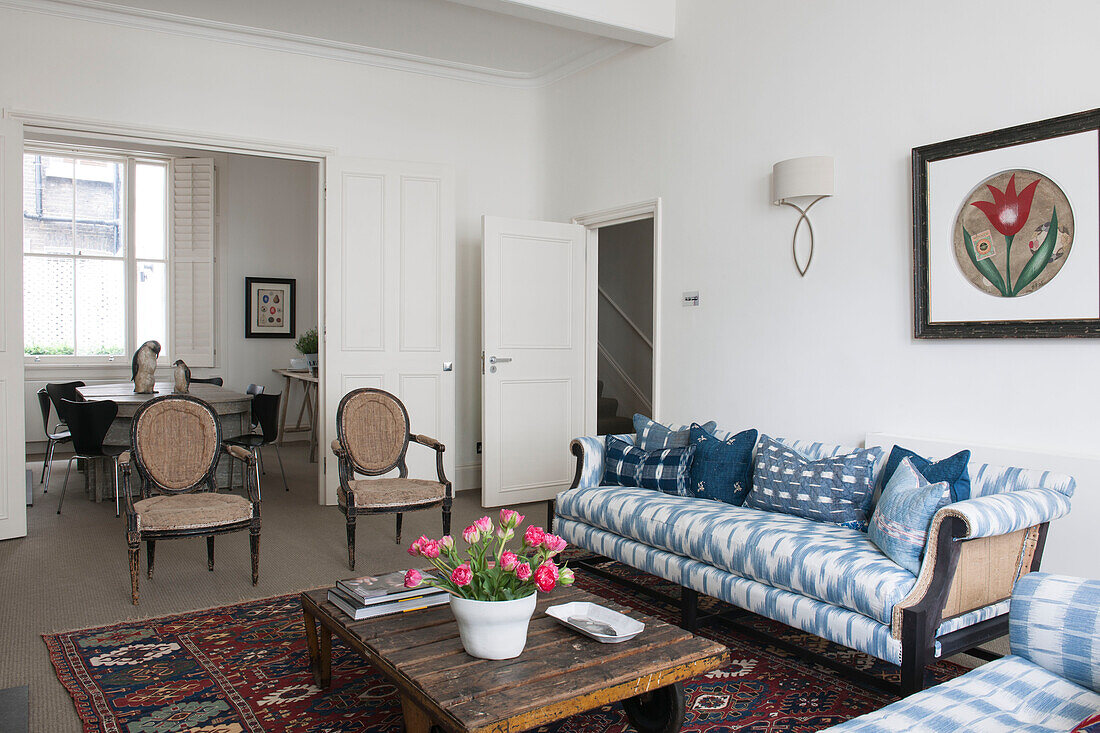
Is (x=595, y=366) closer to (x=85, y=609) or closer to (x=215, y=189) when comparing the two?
(x=85, y=609)

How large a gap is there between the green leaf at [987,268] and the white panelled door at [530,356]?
3.25m

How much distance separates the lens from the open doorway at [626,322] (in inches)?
315

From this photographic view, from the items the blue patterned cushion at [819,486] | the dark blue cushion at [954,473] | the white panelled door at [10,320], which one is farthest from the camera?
the white panelled door at [10,320]

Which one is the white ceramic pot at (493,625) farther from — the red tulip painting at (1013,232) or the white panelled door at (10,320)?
the white panelled door at (10,320)

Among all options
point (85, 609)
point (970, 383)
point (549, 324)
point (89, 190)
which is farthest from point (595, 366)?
point (89, 190)

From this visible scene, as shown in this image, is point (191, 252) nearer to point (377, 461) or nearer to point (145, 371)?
point (145, 371)

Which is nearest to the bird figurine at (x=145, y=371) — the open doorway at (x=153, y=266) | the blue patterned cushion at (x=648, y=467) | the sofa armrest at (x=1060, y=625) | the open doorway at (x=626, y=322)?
the open doorway at (x=153, y=266)

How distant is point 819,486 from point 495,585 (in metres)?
1.89

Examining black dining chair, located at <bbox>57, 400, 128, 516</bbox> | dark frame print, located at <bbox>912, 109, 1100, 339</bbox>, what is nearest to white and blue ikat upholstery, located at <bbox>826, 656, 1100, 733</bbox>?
dark frame print, located at <bbox>912, 109, 1100, 339</bbox>

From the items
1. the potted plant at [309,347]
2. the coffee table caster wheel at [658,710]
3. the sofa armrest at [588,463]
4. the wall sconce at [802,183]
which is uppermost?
the wall sconce at [802,183]

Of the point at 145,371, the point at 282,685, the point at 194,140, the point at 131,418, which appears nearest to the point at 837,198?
the point at 282,685

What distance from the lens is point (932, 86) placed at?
12.6 feet

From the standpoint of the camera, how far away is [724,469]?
160 inches

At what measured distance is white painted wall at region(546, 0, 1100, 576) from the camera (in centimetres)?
346
